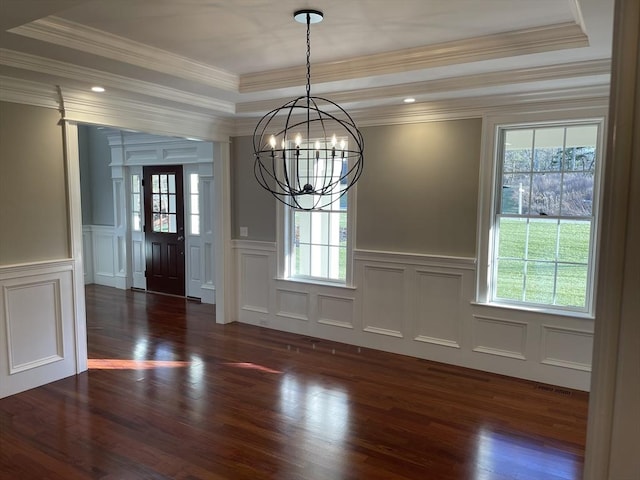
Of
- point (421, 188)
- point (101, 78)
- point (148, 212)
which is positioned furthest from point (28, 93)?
point (148, 212)

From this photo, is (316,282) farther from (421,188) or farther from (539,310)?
(539,310)

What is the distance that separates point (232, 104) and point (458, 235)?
2.76m

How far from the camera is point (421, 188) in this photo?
4.55 metres

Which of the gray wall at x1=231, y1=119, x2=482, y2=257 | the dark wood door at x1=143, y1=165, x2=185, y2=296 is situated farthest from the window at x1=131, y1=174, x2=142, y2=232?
the gray wall at x1=231, y1=119, x2=482, y2=257

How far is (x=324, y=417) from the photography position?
11.2 feet

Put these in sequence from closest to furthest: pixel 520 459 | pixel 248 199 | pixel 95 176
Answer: pixel 520 459 < pixel 248 199 < pixel 95 176

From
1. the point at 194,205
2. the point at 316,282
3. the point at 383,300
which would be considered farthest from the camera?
the point at 194,205

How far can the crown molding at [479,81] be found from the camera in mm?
3400

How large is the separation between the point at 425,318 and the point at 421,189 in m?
1.30

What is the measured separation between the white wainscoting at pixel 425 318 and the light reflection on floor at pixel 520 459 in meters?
1.15

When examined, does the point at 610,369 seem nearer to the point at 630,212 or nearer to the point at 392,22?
the point at 630,212

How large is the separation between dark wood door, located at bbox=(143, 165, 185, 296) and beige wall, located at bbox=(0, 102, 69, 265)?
10.2 feet

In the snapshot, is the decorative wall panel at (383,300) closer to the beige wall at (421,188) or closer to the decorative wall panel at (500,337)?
the beige wall at (421,188)

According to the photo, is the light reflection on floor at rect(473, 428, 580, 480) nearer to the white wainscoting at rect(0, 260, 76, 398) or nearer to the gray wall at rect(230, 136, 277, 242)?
the gray wall at rect(230, 136, 277, 242)
